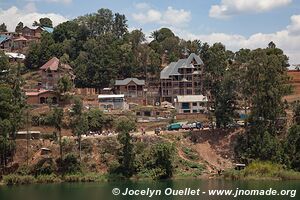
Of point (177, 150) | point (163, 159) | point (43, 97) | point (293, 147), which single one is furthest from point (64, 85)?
point (293, 147)

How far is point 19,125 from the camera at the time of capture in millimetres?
60219

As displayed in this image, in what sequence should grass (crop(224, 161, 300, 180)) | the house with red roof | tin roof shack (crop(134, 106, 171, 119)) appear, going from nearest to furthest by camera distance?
1. grass (crop(224, 161, 300, 180))
2. tin roof shack (crop(134, 106, 171, 119))
3. the house with red roof

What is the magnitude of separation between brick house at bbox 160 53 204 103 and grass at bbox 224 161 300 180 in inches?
1116

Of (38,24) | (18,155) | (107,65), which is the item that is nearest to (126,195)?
(18,155)

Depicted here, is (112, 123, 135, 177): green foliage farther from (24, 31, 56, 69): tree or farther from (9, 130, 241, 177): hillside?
(24, 31, 56, 69): tree

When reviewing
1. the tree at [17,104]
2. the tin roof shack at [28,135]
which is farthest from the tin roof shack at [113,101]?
the tin roof shack at [28,135]

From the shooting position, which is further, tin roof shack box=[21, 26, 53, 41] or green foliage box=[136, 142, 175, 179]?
tin roof shack box=[21, 26, 53, 41]

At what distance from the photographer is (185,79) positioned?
281 feet

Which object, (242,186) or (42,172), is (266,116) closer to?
(242,186)

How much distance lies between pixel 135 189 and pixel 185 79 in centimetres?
3976

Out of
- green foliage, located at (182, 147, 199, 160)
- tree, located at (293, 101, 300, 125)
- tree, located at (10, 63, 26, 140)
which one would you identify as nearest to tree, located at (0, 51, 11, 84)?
tree, located at (10, 63, 26, 140)

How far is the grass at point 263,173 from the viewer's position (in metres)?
56.0

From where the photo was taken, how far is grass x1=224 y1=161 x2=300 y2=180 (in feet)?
184

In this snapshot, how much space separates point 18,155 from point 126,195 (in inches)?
842
